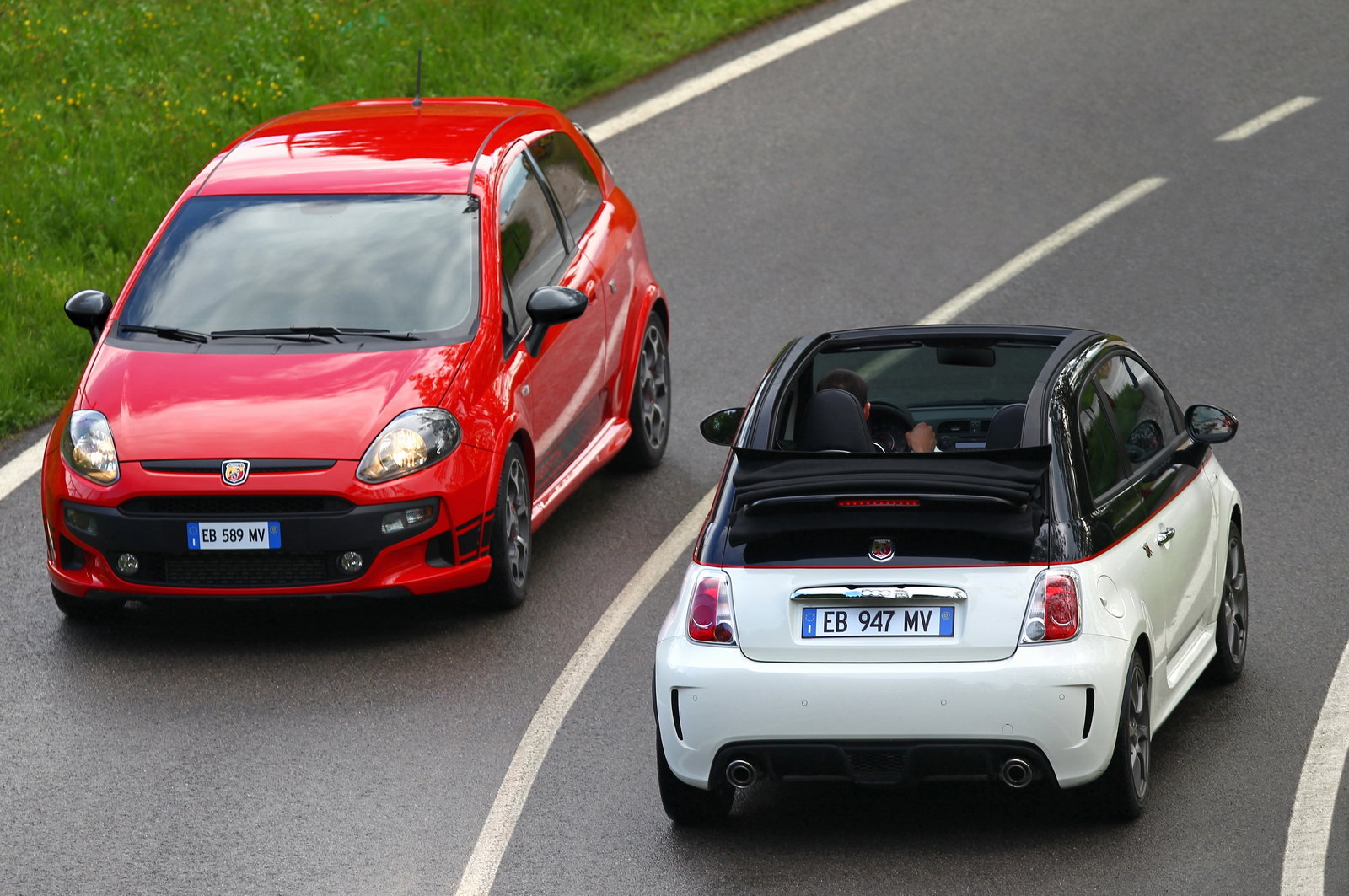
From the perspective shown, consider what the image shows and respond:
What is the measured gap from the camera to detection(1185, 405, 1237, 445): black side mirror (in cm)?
838

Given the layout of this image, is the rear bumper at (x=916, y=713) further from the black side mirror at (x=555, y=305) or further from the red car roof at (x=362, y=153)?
the red car roof at (x=362, y=153)

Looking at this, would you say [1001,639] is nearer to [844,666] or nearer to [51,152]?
[844,666]

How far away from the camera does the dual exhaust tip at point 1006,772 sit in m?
6.93

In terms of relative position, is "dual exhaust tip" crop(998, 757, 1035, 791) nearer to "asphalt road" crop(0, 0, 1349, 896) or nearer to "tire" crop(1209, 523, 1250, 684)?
"asphalt road" crop(0, 0, 1349, 896)

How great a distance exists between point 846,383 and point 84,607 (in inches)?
150

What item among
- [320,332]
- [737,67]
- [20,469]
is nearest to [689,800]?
[320,332]

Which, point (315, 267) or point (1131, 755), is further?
point (315, 267)

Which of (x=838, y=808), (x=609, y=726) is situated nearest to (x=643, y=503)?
(x=609, y=726)

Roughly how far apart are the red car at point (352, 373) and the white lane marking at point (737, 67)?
5661 millimetres

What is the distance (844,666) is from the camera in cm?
696

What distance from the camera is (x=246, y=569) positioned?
9.31 meters

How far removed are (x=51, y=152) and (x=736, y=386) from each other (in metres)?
6.33

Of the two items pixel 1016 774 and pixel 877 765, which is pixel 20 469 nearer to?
pixel 877 765

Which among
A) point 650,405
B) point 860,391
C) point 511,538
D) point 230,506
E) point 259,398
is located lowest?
point 650,405
